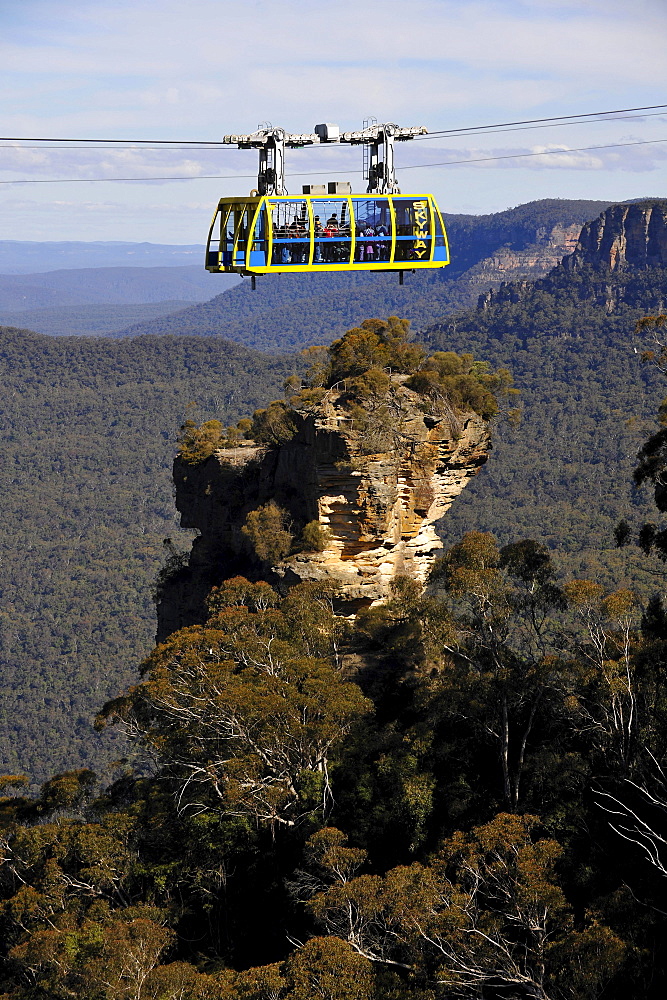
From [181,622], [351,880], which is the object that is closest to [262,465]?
[181,622]

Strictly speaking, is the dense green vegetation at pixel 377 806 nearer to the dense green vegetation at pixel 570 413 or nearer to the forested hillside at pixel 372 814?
the forested hillside at pixel 372 814

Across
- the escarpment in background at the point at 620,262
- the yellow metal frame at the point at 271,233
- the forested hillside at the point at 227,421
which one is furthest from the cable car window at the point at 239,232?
the escarpment in background at the point at 620,262

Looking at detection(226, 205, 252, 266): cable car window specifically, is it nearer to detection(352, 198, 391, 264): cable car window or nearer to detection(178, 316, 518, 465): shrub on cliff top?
detection(352, 198, 391, 264): cable car window

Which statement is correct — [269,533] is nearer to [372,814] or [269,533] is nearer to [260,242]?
[260,242]

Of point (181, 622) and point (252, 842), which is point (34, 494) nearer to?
point (181, 622)

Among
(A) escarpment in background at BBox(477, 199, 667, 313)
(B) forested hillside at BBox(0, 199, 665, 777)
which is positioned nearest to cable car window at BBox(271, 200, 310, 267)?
(B) forested hillside at BBox(0, 199, 665, 777)

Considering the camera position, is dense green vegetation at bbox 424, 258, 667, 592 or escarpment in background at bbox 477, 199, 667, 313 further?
escarpment in background at bbox 477, 199, 667, 313
